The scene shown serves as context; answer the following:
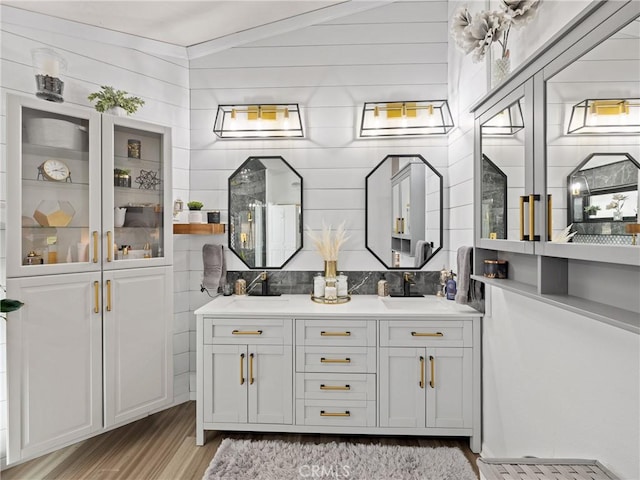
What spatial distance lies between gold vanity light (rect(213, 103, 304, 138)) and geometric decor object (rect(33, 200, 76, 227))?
3.91 feet

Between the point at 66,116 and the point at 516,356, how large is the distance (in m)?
2.86

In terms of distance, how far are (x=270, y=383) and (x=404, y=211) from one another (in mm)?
1600

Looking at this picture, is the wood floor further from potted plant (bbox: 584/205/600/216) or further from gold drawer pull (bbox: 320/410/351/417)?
potted plant (bbox: 584/205/600/216)

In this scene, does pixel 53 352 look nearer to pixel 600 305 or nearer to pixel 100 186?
pixel 100 186

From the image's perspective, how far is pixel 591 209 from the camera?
45.2 inches

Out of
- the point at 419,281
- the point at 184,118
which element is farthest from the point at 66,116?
the point at 419,281

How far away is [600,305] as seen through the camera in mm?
1207

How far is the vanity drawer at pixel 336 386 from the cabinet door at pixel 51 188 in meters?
1.50

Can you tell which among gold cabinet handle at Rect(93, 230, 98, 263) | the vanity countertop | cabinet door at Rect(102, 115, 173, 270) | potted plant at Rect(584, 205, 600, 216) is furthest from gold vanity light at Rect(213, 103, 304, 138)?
potted plant at Rect(584, 205, 600, 216)

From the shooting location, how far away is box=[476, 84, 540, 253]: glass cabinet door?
1.48m

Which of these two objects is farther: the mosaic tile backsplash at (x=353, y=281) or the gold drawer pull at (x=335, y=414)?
the mosaic tile backsplash at (x=353, y=281)

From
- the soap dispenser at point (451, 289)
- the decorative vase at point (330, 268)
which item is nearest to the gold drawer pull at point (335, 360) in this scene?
the decorative vase at point (330, 268)

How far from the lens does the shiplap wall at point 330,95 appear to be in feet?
9.53

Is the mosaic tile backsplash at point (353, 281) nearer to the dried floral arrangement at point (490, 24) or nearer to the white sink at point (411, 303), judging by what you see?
the white sink at point (411, 303)
